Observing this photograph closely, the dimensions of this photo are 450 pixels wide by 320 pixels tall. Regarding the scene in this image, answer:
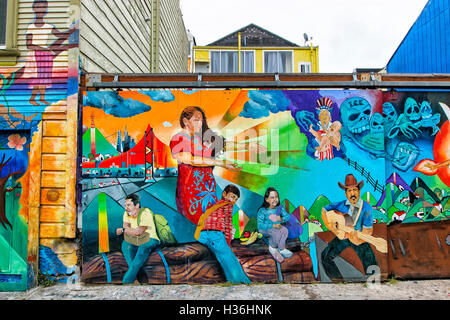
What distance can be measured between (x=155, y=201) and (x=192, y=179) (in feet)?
2.22

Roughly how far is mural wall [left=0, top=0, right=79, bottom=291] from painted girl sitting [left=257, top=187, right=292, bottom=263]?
9.70 feet

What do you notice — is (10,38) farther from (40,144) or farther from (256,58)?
(256,58)

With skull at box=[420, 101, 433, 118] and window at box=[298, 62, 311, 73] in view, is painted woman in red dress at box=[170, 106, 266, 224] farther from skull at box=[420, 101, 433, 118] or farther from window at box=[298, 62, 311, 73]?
window at box=[298, 62, 311, 73]

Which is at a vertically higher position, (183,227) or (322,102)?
(322,102)

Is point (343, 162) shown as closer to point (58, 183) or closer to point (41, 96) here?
point (58, 183)

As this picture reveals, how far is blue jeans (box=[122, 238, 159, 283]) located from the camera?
177 inches

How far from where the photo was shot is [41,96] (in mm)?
4539

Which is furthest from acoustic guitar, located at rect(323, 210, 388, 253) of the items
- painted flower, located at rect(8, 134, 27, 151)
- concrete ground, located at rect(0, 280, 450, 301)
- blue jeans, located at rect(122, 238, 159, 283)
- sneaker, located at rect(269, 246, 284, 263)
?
painted flower, located at rect(8, 134, 27, 151)

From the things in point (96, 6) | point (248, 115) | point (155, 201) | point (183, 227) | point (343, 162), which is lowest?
point (183, 227)

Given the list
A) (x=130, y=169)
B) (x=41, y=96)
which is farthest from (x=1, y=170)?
A: (x=130, y=169)

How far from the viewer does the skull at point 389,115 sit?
466 centimetres

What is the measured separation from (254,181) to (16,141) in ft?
12.3

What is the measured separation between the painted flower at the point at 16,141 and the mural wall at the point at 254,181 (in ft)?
3.08

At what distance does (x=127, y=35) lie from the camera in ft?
20.7
